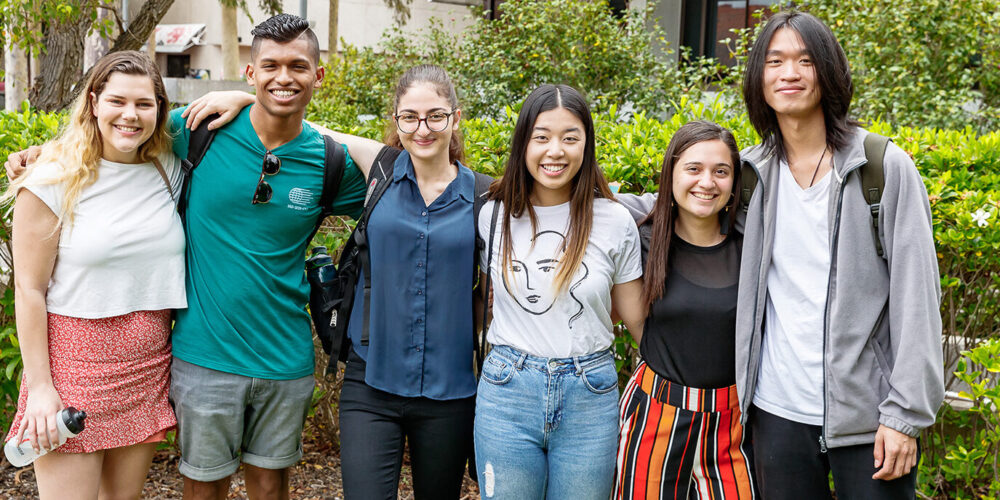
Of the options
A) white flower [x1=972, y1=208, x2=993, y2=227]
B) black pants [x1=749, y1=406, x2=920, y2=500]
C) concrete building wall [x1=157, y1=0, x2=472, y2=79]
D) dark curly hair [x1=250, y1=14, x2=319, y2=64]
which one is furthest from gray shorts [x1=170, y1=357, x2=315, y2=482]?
concrete building wall [x1=157, y1=0, x2=472, y2=79]

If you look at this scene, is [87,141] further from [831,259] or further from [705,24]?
[705,24]

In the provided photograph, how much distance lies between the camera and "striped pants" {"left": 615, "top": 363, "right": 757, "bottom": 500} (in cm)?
282

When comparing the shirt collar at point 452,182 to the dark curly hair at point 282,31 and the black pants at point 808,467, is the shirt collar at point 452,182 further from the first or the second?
the black pants at point 808,467

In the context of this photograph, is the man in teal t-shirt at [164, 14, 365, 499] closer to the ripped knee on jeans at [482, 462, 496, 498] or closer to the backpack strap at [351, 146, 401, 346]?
the backpack strap at [351, 146, 401, 346]

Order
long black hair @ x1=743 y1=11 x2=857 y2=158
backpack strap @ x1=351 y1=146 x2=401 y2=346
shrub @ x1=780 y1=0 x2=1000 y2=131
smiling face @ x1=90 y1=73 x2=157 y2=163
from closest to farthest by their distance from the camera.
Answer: long black hair @ x1=743 y1=11 x2=857 y2=158, smiling face @ x1=90 y1=73 x2=157 y2=163, backpack strap @ x1=351 y1=146 x2=401 y2=346, shrub @ x1=780 y1=0 x2=1000 y2=131

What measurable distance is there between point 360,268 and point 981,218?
7.73ft

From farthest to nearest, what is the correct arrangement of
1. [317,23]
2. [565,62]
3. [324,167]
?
[317,23]
[565,62]
[324,167]

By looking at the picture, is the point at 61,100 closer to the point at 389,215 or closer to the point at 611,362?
the point at 389,215

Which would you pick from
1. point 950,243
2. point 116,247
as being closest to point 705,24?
point 950,243

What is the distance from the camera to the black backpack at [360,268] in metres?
3.04

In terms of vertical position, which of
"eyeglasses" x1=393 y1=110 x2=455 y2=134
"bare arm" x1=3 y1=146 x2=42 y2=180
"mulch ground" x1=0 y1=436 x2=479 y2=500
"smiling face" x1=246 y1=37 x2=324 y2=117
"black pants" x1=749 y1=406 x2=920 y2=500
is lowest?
"mulch ground" x1=0 y1=436 x2=479 y2=500

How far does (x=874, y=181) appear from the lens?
2570mm

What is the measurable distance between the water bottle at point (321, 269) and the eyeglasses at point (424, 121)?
2.08ft

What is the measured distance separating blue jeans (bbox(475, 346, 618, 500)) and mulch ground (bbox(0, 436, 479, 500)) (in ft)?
5.70
